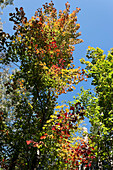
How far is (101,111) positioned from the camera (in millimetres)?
7215

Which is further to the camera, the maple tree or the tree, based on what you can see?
the tree

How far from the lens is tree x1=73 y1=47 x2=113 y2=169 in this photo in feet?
21.6

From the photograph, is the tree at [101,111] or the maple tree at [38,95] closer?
the maple tree at [38,95]

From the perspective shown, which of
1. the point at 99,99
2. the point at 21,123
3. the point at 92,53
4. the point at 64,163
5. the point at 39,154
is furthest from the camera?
the point at 92,53

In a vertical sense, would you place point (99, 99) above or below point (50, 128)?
above

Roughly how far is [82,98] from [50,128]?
286 centimetres

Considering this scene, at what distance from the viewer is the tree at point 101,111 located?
21.6 feet

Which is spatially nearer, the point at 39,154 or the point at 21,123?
the point at 39,154

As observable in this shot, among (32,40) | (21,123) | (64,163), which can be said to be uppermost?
(32,40)

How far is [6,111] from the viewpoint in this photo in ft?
54.7

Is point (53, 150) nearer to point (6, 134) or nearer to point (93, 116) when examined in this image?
point (6, 134)

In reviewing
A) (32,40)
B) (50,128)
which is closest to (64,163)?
(50,128)

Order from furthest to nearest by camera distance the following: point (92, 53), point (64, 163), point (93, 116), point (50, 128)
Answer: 1. point (92, 53)
2. point (93, 116)
3. point (50, 128)
4. point (64, 163)

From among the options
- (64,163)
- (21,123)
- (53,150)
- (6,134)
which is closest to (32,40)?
(21,123)
